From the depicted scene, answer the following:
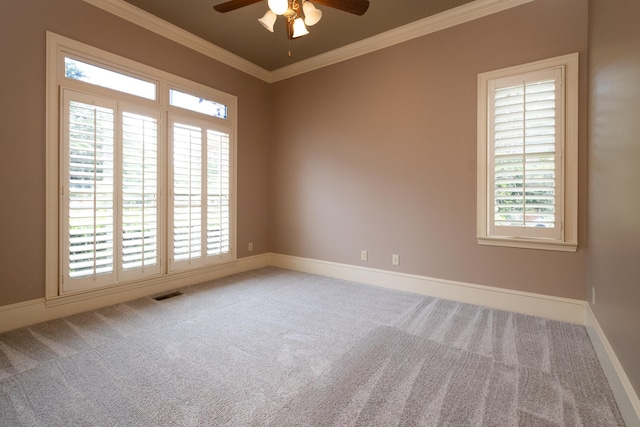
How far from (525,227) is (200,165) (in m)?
3.74

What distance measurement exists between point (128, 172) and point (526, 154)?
13.1 ft

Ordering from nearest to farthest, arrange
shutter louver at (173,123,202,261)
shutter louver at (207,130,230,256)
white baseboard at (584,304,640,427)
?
white baseboard at (584,304,640,427), shutter louver at (173,123,202,261), shutter louver at (207,130,230,256)

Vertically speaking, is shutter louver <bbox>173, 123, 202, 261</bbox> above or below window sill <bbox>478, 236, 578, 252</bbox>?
above

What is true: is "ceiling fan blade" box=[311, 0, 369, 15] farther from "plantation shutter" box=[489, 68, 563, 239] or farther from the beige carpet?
the beige carpet

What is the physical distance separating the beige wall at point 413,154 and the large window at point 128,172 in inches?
47.7

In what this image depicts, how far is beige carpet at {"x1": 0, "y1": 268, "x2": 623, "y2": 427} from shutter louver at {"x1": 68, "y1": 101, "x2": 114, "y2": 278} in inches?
20.8

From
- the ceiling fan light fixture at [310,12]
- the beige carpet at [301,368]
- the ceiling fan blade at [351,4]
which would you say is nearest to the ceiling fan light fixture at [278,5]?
the ceiling fan light fixture at [310,12]

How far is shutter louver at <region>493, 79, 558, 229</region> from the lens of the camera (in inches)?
107

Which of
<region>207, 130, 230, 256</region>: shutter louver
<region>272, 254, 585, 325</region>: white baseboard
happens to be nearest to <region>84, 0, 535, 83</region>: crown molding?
<region>207, 130, 230, 256</region>: shutter louver

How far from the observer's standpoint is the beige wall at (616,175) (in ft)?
4.85

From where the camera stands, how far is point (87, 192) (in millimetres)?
2822

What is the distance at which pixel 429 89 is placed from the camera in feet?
11.2

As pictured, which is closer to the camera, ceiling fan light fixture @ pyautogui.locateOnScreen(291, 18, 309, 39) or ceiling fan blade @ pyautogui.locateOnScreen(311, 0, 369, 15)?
ceiling fan blade @ pyautogui.locateOnScreen(311, 0, 369, 15)

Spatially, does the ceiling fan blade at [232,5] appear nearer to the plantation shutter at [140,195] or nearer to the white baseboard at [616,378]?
the plantation shutter at [140,195]
